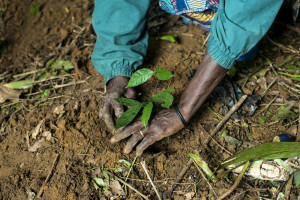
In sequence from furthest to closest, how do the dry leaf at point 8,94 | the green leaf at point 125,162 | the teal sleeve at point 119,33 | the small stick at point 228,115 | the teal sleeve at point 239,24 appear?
1. the dry leaf at point 8,94
2. the teal sleeve at point 119,33
3. the small stick at point 228,115
4. the green leaf at point 125,162
5. the teal sleeve at point 239,24

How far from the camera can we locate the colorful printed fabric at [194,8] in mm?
1939

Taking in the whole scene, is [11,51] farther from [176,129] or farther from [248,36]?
[248,36]

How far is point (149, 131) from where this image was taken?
1.69 metres

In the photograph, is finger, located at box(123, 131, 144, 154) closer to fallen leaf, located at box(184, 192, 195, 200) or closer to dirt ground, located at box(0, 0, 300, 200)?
dirt ground, located at box(0, 0, 300, 200)

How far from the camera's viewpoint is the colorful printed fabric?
1939 mm

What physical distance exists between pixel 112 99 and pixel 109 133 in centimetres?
24

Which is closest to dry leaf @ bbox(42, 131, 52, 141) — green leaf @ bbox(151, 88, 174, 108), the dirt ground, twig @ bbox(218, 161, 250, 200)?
the dirt ground

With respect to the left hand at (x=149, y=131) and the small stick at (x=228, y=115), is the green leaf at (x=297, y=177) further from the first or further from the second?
the left hand at (x=149, y=131)

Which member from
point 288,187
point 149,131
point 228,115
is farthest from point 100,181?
point 288,187

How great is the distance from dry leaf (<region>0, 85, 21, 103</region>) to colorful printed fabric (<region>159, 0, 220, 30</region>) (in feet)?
4.63

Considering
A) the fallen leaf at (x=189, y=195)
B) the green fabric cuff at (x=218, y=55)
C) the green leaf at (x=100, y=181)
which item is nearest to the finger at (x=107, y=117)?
the green leaf at (x=100, y=181)

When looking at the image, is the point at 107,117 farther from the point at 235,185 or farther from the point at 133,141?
the point at 235,185

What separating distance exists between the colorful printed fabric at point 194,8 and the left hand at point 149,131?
85 centimetres

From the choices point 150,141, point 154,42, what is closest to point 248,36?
point 150,141
